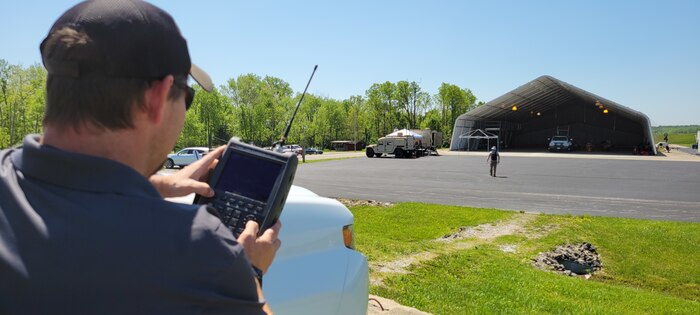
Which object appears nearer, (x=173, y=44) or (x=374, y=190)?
(x=173, y=44)

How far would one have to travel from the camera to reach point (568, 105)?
222ft

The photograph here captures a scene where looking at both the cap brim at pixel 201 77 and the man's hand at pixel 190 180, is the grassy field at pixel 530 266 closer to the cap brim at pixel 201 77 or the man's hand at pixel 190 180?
the man's hand at pixel 190 180

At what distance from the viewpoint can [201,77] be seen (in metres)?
1.40

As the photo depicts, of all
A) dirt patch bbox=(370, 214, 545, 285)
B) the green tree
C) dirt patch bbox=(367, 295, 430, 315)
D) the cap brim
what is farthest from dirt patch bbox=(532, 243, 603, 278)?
the green tree

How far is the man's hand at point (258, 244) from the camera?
128cm

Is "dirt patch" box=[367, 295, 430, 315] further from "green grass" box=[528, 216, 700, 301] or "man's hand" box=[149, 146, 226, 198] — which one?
"green grass" box=[528, 216, 700, 301]

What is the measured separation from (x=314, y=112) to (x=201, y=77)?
93894 millimetres

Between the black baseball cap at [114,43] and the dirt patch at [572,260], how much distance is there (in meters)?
8.58

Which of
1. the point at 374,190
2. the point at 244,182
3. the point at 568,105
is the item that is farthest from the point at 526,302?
the point at 568,105

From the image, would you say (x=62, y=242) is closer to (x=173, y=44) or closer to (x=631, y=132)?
(x=173, y=44)

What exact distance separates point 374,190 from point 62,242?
1752cm

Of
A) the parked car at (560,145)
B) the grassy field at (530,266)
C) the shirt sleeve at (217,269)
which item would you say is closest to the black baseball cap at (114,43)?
the shirt sleeve at (217,269)

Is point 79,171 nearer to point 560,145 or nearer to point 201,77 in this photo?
point 201,77

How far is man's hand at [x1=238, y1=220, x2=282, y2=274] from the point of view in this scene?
128cm
